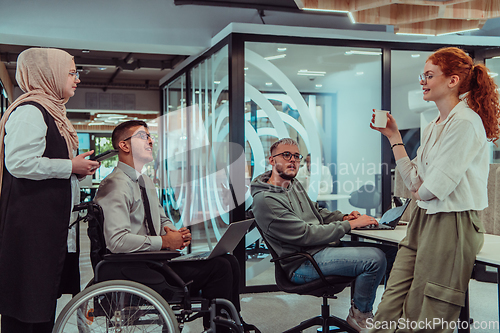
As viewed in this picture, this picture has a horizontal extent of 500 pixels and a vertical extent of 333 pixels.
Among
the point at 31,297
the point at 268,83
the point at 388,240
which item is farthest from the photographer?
the point at 268,83

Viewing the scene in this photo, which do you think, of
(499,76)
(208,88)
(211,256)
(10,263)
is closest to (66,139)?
(10,263)

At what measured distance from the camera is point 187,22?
5395 millimetres

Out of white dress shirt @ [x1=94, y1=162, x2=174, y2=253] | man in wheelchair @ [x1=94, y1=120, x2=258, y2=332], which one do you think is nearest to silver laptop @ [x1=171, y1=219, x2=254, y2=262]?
man in wheelchair @ [x1=94, y1=120, x2=258, y2=332]

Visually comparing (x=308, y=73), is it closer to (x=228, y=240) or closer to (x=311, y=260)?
(x=311, y=260)

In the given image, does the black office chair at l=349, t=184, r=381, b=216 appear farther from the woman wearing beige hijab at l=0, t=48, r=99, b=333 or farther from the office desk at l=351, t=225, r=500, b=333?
the woman wearing beige hijab at l=0, t=48, r=99, b=333

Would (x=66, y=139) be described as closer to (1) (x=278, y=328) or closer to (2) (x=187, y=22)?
(1) (x=278, y=328)

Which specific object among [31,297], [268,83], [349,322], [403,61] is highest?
[403,61]

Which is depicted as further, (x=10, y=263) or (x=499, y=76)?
(x=499, y=76)

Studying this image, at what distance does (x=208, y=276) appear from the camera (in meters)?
2.37

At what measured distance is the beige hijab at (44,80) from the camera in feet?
6.82

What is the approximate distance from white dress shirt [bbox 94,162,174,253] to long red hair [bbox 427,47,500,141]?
1.55 m

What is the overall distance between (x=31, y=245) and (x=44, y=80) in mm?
768

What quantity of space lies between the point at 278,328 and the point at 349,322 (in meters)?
0.75

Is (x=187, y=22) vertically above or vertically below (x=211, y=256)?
above
